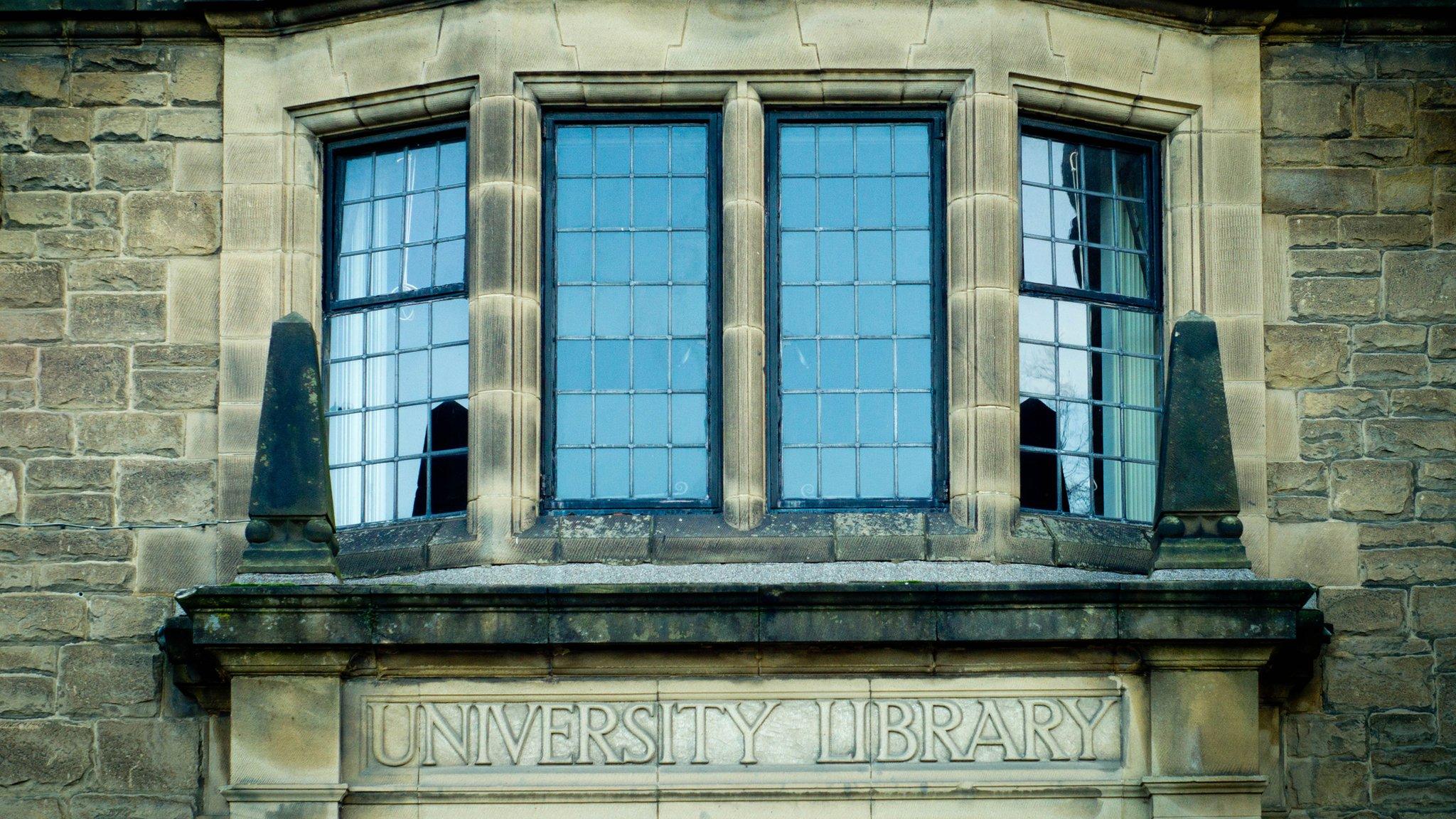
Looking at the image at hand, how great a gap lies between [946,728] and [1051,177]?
318 centimetres

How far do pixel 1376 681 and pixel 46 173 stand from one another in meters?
7.56

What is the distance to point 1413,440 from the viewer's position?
12.5 m

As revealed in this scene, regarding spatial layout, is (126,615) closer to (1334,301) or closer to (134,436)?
(134,436)

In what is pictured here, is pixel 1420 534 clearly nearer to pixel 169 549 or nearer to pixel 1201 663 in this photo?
pixel 1201 663

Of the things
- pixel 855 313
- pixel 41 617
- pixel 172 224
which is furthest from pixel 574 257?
pixel 41 617

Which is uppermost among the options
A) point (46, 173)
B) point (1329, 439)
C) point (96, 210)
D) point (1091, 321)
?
point (46, 173)

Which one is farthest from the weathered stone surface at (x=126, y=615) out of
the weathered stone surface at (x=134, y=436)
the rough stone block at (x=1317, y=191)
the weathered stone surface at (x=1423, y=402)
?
the weathered stone surface at (x=1423, y=402)

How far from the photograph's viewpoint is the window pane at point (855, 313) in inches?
484

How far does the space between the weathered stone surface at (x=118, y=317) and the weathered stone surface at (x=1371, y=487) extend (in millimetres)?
6271

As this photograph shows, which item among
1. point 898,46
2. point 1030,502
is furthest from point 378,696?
point 898,46

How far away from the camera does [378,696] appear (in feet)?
37.3

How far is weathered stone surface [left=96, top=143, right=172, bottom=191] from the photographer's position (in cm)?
1289

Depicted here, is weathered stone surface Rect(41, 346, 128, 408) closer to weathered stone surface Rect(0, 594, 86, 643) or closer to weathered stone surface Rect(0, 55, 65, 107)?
weathered stone surface Rect(0, 594, 86, 643)

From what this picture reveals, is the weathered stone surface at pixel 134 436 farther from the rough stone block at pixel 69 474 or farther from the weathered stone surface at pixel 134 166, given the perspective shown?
the weathered stone surface at pixel 134 166
